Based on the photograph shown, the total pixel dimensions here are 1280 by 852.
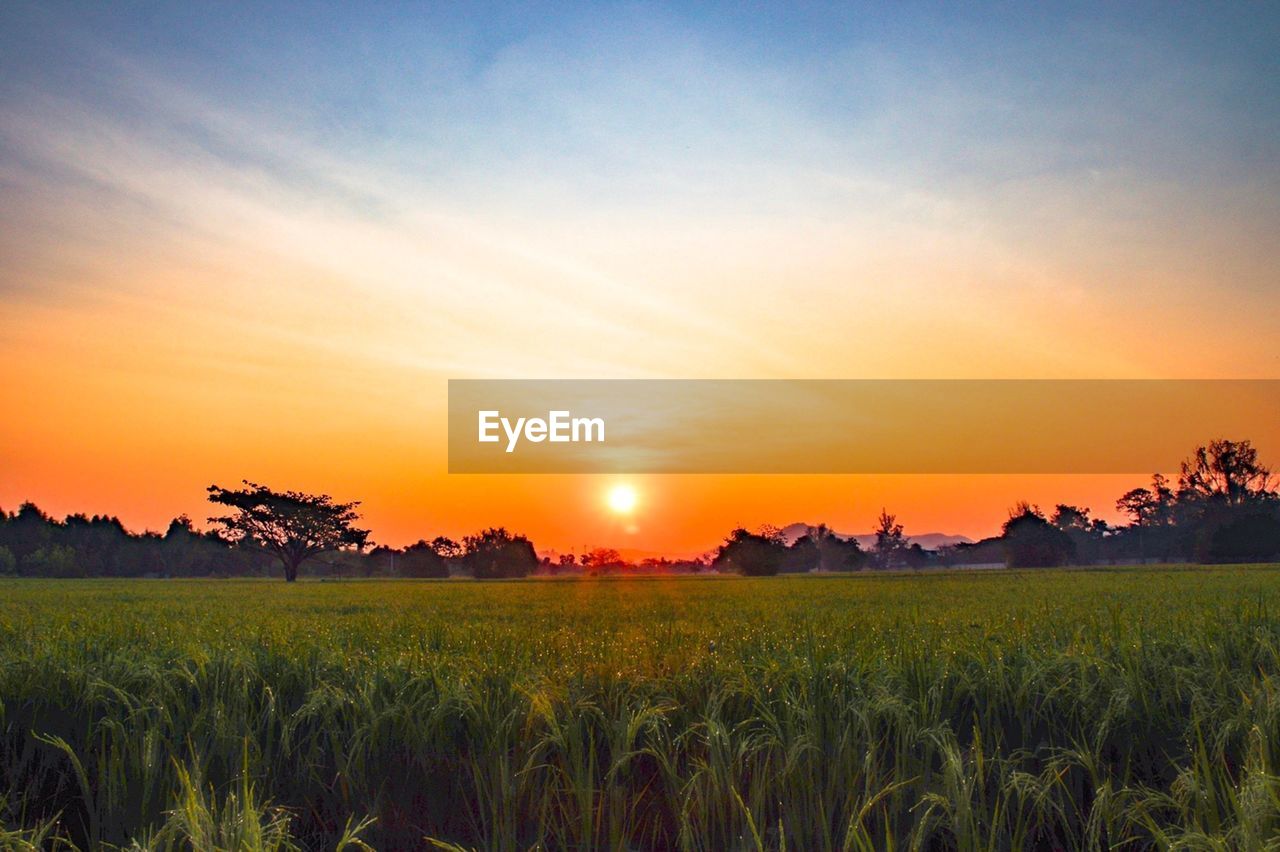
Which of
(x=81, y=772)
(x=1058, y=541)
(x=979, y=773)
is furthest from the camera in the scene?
(x=1058, y=541)

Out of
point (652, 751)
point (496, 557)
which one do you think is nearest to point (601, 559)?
point (496, 557)

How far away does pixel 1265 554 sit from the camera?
2731 inches

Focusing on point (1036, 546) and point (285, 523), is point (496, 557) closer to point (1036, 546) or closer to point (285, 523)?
point (285, 523)

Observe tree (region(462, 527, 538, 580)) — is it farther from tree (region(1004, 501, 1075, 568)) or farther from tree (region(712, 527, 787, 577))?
tree (region(1004, 501, 1075, 568))

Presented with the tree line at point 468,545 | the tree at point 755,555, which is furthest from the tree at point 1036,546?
the tree at point 755,555

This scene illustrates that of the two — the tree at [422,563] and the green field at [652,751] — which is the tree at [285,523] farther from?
the green field at [652,751]

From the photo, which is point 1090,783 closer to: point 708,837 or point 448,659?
point 708,837

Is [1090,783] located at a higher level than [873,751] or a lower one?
lower

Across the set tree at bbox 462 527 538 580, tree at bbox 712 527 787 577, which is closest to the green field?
tree at bbox 712 527 787 577

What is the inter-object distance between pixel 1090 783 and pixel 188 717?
5.56m

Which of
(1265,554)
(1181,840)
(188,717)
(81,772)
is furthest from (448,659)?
(1265,554)

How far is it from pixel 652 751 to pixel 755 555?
7912cm

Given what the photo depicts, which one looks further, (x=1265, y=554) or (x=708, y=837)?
(x=1265, y=554)

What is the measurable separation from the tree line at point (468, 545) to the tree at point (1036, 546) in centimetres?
10
